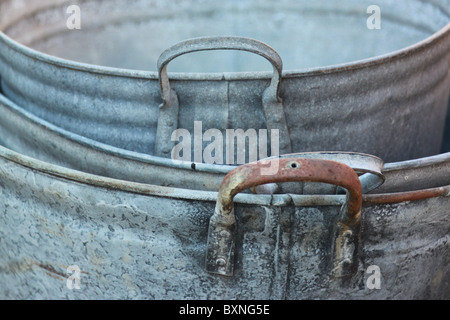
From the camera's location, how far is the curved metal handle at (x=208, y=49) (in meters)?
0.88

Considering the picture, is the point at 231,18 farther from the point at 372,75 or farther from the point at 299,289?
the point at 299,289

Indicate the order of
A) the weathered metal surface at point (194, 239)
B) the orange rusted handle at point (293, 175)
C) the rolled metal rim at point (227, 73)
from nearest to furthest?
the orange rusted handle at point (293, 175) < the weathered metal surface at point (194, 239) < the rolled metal rim at point (227, 73)

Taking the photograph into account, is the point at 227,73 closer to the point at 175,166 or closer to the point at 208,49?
the point at 208,49

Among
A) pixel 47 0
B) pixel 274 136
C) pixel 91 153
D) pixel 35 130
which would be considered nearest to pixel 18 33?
pixel 47 0

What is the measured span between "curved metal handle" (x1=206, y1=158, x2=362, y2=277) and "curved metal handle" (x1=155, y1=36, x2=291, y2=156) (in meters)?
0.25

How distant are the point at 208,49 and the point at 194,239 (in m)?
0.31

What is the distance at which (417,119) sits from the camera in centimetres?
120

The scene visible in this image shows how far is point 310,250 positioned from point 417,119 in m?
0.54

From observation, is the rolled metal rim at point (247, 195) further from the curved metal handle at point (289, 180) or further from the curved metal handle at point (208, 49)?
the curved metal handle at point (208, 49)

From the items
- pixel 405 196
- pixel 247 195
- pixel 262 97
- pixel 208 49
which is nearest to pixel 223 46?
pixel 208 49

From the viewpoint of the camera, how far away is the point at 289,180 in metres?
0.70

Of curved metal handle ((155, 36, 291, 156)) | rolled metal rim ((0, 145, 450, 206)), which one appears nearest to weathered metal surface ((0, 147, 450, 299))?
rolled metal rim ((0, 145, 450, 206))

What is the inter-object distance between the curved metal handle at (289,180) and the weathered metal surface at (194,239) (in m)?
0.02

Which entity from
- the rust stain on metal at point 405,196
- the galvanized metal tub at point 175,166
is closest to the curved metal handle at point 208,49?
the galvanized metal tub at point 175,166
